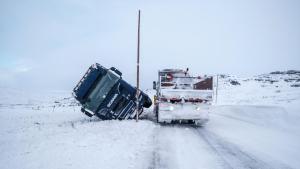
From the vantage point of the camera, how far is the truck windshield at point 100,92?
1547 centimetres

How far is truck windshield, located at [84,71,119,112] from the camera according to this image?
15.5 metres

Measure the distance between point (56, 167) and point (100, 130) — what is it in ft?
19.9

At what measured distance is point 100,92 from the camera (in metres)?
15.5

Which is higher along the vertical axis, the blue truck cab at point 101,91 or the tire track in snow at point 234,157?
the blue truck cab at point 101,91

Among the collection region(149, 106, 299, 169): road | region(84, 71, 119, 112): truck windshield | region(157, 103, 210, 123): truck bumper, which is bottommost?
region(149, 106, 299, 169): road

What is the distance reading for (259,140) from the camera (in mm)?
11008

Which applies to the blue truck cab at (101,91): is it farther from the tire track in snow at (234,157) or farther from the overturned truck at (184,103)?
the tire track in snow at (234,157)

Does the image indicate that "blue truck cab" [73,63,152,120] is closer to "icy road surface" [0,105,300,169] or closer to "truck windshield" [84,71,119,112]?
"truck windshield" [84,71,119,112]

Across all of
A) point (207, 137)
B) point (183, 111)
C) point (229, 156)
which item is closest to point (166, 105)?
point (183, 111)

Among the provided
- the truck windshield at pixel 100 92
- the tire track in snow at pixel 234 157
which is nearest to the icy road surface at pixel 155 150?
the tire track in snow at pixel 234 157

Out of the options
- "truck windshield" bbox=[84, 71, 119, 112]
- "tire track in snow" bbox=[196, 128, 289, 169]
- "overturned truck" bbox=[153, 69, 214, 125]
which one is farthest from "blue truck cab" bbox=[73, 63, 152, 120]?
"tire track in snow" bbox=[196, 128, 289, 169]

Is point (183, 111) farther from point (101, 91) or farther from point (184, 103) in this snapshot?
point (101, 91)

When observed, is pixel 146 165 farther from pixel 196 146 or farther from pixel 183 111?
pixel 183 111

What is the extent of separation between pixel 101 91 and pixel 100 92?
0.07 metres
